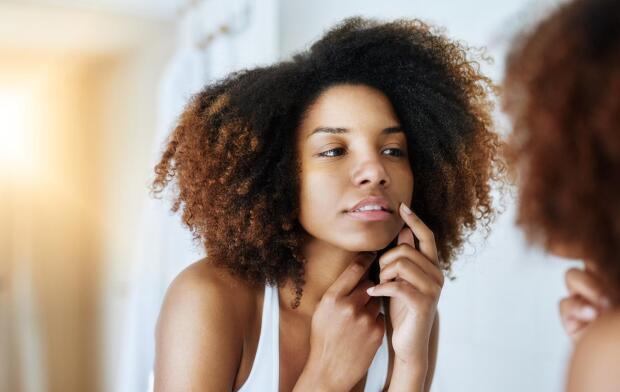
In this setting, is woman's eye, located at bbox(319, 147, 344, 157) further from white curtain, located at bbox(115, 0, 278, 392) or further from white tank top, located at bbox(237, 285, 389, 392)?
white curtain, located at bbox(115, 0, 278, 392)

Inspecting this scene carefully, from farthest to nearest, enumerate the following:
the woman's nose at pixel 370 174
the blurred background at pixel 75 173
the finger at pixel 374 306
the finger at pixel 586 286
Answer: the blurred background at pixel 75 173 → the finger at pixel 374 306 → the woman's nose at pixel 370 174 → the finger at pixel 586 286

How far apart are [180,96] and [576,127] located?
1.44 meters

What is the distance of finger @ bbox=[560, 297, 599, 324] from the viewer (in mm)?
591

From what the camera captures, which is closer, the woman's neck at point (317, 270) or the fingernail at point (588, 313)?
the fingernail at point (588, 313)

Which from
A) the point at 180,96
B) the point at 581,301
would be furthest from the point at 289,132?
the point at 180,96

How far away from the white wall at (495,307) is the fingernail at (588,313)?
0.39 metres

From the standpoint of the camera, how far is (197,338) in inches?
32.2

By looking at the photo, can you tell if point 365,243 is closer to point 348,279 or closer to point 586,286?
point 348,279

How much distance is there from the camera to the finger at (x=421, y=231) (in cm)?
84

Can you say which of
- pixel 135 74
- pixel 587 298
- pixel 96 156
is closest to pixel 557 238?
pixel 587 298

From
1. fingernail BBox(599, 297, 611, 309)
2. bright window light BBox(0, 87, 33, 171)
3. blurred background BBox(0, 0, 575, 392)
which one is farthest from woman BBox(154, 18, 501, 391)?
bright window light BBox(0, 87, 33, 171)

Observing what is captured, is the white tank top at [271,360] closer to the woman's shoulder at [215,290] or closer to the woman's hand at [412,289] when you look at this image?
the woman's shoulder at [215,290]

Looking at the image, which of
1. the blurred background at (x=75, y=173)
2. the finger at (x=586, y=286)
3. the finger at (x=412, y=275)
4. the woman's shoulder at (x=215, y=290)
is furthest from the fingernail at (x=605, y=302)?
the blurred background at (x=75, y=173)

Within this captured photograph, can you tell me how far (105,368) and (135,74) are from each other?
1333 mm
